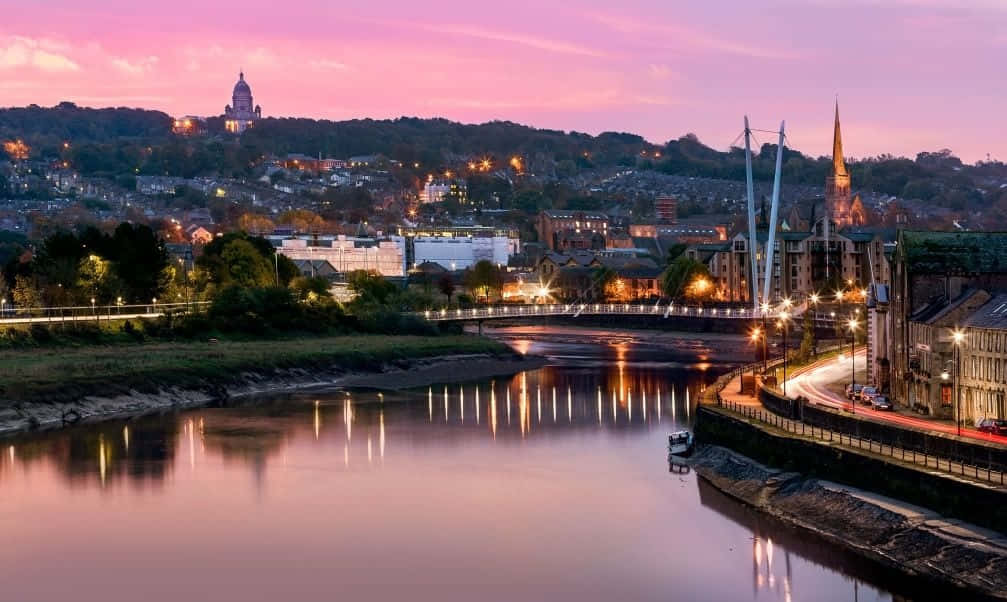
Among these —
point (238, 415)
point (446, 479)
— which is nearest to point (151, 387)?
point (238, 415)

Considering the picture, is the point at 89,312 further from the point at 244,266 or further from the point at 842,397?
the point at 842,397

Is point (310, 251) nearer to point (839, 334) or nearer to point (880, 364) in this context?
point (839, 334)

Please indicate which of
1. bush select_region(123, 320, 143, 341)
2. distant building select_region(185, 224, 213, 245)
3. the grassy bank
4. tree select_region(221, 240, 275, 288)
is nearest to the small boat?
the grassy bank

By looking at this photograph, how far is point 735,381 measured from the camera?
57594mm

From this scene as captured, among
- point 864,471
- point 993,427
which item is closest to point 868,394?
point 993,427

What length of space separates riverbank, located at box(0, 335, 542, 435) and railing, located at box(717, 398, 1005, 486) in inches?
913

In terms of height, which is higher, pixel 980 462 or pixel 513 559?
Answer: pixel 980 462

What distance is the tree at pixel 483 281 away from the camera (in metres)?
127

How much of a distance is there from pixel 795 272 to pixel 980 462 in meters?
88.7

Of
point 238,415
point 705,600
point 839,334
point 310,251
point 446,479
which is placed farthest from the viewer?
point 310,251

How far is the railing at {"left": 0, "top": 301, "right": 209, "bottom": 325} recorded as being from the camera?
72.2 m

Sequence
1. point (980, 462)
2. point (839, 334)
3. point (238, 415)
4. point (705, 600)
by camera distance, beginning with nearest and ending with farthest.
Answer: point (705, 600)
point (980, 462)
point (238, 415)
point (839, 334)

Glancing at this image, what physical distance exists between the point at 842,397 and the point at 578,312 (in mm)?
50601

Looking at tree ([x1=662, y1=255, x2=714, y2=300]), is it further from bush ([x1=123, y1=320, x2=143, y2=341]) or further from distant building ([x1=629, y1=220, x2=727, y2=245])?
distant building ([x1=629, y1=220, x2=727, y2=245])
